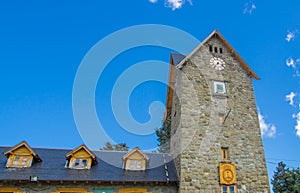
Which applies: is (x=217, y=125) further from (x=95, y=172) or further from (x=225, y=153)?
(x=95, y=172)

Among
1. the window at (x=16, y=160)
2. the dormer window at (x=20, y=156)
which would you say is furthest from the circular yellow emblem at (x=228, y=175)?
the window at (x=16, y=160)

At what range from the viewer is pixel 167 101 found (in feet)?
60.8

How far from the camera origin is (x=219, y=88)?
47.7ft

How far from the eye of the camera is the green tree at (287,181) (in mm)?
23619

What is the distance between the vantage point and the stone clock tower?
11624mm

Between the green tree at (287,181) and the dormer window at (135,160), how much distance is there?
19.9m

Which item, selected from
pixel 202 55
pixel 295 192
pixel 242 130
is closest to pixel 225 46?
pixel 202 55

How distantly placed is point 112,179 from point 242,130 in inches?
336

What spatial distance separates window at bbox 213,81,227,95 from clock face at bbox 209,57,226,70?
125cm

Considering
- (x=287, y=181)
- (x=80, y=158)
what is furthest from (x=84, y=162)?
(x=287, y=181)

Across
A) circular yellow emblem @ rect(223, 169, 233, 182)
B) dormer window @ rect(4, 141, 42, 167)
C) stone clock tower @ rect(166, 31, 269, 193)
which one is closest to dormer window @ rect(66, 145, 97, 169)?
dormer window @ rect(4, 141, 42, 167)

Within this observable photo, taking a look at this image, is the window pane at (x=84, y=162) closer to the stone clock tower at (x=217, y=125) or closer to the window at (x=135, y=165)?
the window at (x=135, y=165)

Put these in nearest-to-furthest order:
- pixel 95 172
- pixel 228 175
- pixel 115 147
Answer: pixel 228 175, pixel 95 172, pixel 115 147

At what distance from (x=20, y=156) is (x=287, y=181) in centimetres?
2761
